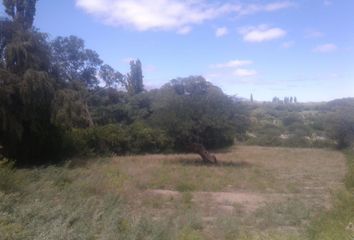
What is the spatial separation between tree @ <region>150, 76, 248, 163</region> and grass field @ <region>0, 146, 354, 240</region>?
212 centimetres

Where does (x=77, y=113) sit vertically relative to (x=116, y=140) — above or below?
above

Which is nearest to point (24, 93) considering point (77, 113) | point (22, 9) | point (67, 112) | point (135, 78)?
point (67, 112)

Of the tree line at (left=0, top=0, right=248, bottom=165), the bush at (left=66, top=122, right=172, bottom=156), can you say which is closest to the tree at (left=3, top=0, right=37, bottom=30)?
the tree line at (left=0, top=0, right=248, bottom=165)

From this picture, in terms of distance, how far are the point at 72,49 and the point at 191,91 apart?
2007 centimetres

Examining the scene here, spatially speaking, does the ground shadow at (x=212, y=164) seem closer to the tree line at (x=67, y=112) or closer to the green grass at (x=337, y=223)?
the tree line at (x=67, y=112)

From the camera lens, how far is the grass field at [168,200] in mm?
8953

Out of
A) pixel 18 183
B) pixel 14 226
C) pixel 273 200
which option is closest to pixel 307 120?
pixel 273 200

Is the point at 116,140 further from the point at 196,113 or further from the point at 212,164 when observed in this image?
the point at 212,164

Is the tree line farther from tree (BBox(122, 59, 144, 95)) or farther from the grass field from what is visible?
tree (BBox(122, 59, 144, 95))

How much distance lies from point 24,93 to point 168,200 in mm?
11003

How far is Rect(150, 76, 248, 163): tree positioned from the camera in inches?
1131

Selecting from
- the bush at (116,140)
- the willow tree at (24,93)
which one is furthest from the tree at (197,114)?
the willow tree at (24,93)

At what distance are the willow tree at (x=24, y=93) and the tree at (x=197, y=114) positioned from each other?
7807 millimetres

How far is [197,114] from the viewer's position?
29047mm
